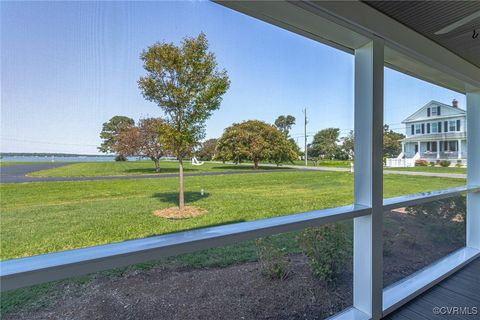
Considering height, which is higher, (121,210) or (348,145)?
(348,145)

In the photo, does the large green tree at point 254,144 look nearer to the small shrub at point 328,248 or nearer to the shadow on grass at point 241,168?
the shadow on grass at point 241,168

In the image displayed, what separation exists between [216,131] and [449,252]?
3.40 meters

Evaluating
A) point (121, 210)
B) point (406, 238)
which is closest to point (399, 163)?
point (406, 238)

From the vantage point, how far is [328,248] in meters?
2.25

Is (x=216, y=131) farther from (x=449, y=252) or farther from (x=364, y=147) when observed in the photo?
(x=449, y=252)

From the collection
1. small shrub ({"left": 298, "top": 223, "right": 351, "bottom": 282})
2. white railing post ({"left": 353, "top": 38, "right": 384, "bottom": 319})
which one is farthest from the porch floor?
small shrub ({"left": 298, "top": 223, "right": 351, "bottom": 282})

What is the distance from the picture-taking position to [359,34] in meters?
1.82

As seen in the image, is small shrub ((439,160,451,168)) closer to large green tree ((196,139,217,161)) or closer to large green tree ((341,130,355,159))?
large green tree ((341,130,355,159))

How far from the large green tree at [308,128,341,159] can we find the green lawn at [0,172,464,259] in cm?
28

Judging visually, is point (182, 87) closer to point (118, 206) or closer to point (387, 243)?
point (118, 206)

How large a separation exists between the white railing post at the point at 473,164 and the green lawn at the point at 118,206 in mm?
2582

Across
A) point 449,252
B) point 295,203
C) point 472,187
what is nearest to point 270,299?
point 295,203

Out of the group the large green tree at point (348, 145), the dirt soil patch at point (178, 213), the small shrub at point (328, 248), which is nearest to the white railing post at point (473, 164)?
the large green tree at point (348, 145)

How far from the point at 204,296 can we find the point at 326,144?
1.55m
